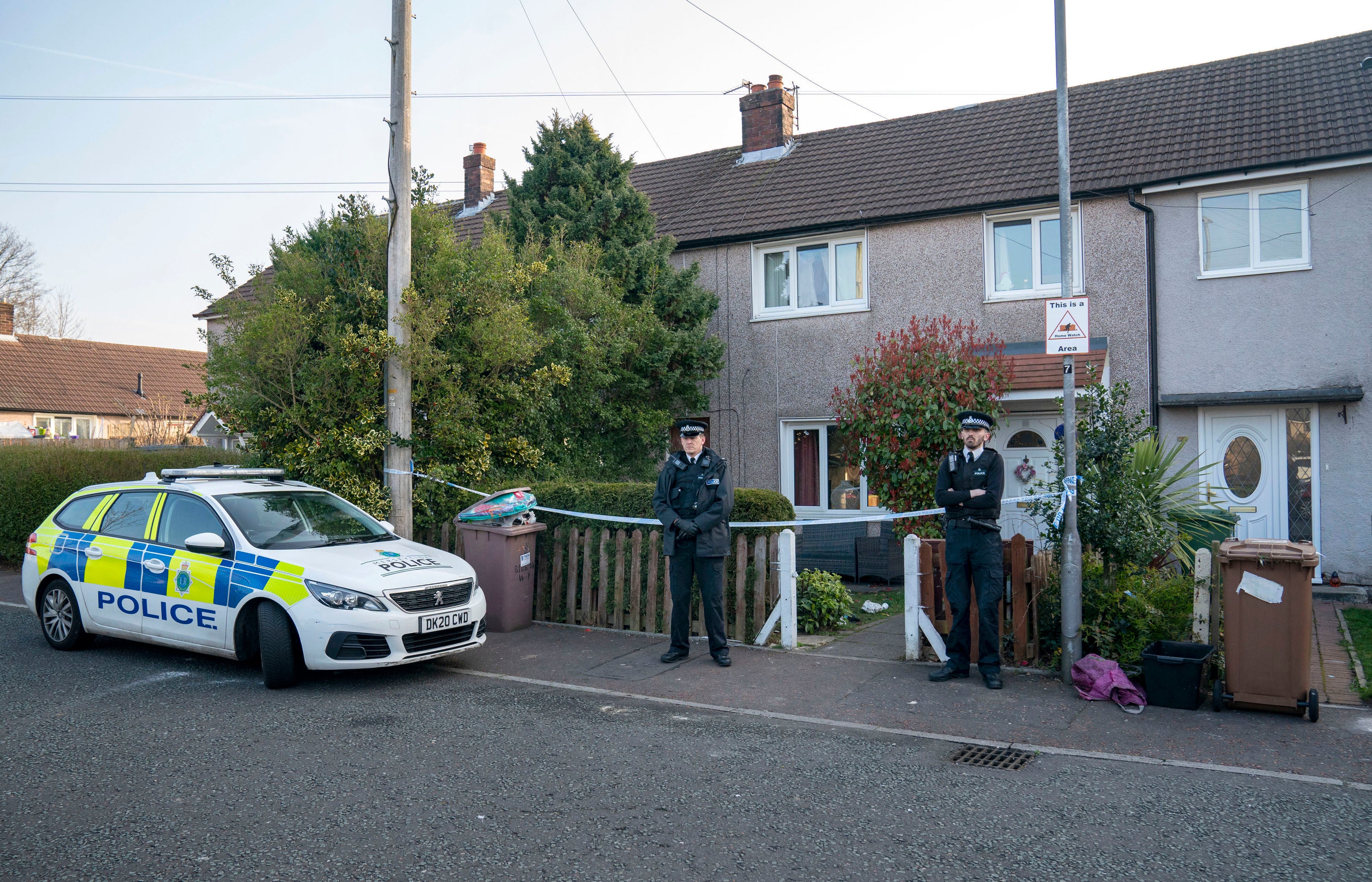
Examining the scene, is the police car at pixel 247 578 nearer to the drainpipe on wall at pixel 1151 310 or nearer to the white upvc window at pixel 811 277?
the white upvc window at pixel 811 277

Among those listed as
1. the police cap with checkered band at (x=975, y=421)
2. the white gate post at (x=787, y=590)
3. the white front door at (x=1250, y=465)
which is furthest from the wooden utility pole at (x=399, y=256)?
the white front door at (x=1250, y=465)

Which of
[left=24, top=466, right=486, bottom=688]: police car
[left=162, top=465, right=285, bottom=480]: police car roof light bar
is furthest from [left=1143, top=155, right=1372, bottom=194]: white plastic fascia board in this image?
[left=162, top=465, right=285, bottom=480]: police car roof light bar

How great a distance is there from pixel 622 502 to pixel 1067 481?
4252 mm

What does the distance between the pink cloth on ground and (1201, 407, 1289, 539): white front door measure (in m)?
5.97

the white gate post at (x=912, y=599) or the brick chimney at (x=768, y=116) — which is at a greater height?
the brick chimney at (x=768, y=116)

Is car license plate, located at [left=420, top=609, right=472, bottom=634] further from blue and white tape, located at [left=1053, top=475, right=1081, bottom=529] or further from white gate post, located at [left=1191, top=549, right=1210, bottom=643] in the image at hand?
white gate post, located at [left=1191, top=549, right=1210, bottom=643]

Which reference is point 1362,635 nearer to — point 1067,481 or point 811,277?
point 1067,481

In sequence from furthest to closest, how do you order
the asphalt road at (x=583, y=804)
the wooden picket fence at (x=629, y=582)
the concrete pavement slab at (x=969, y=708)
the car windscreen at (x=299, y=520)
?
1. the wooden picket fence at (x=629, y=582)
2. the car windscreen at (x=299, y=520)
3. the concrete pavement slab at (x=969, y=708)
4. the asphalt road at (x=583, y=804)

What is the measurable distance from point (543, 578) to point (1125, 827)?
6.52 meters

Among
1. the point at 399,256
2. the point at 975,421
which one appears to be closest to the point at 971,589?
the point at 975,421

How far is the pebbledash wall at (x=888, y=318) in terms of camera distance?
1284cm

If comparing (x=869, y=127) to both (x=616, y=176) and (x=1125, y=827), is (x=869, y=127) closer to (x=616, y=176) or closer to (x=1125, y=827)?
(x=616, y=176)

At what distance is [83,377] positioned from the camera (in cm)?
3947

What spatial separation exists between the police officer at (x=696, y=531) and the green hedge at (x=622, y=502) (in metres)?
0.67
